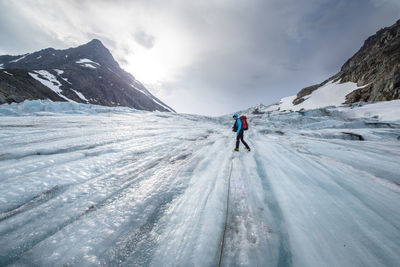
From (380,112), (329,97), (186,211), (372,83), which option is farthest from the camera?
(329,97)

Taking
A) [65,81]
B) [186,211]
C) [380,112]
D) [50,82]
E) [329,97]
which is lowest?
[186,211]

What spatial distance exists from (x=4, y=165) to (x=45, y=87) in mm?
71412

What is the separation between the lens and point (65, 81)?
211ft

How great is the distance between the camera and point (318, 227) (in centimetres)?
167

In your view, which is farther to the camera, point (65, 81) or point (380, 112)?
point (65, 81)

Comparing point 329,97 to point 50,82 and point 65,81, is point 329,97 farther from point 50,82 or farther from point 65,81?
point 65,81

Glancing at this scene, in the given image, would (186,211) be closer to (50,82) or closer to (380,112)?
(380,112)

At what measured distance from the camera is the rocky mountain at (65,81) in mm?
41287

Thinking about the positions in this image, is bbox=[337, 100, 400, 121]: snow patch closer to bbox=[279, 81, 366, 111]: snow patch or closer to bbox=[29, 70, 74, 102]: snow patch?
bbox=[279, 81, 366, 111]: snow patch

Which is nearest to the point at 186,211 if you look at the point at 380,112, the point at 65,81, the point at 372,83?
the point at 380,112

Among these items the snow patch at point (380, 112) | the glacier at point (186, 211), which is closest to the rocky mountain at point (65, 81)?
the glacier at point (186, 211)

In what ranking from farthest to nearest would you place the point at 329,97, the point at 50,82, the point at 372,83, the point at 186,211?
the point at 50,82 → the point at 329,97 → the point at 372,83 → the point at 186,211

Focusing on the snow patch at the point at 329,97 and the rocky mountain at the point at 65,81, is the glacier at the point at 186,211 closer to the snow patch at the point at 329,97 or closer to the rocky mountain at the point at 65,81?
the snow patch at the point at 329,97

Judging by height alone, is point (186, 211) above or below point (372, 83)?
below
